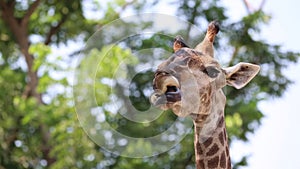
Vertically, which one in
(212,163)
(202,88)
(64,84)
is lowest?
(212,163)

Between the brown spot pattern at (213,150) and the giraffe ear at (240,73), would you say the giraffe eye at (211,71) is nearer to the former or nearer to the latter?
the giraffe ear at (240,73)

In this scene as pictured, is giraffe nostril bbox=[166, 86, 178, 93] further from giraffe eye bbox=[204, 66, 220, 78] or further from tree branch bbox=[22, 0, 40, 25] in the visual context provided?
tree branch bbox=[22, 0, 40, 25]

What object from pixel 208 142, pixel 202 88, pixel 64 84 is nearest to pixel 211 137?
pixel 208 142

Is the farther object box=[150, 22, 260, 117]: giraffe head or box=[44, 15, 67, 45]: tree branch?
box=[44, 15, 67, 45]: tree branch

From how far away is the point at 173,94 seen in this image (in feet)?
10.1

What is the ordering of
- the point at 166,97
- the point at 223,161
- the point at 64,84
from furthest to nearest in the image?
the point at 64,84 → the point at 223,161 → the point at 166,97

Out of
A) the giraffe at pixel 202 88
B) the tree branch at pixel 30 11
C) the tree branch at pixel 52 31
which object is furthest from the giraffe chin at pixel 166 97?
the tree branch at pixel 52 31

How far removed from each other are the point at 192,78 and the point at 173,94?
17 centimetres

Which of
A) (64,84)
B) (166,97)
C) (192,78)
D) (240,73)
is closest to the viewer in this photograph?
(166,97)

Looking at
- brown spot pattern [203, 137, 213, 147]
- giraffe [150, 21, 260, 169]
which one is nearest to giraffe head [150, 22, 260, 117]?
giraffe [150, 21, 260, 169]

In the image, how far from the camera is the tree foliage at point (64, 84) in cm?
806

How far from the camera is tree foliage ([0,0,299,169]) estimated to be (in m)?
8.06

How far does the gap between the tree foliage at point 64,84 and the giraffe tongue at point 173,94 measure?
4.44 metres

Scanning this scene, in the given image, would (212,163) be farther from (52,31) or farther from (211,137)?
(52,31)
